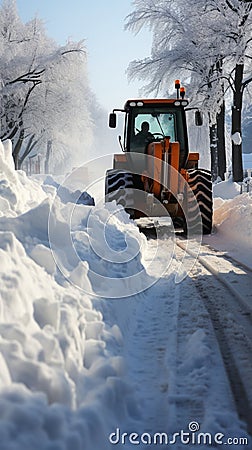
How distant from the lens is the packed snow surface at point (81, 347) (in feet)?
8.64

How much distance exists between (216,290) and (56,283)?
Answer: 2700 mm

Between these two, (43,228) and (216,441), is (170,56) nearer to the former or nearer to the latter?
(43,228)

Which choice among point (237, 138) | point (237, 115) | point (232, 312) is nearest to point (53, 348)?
point (232, 312)

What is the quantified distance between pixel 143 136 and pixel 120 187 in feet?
4.26

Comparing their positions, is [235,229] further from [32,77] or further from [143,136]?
[32,77]

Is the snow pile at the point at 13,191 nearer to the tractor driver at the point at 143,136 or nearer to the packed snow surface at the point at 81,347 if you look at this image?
the packed snow surface at the point at 81,347

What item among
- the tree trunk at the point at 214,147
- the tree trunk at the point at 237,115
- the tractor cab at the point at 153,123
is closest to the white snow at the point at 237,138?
the tree trunk at the point at 237,115

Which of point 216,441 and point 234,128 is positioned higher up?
point 234,128

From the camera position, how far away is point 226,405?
10.5 feet

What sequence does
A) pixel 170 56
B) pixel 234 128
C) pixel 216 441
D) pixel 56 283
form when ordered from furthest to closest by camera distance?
pixel 170 56 → pixel 234 128 → pixel 56 283 → pixel 216 441

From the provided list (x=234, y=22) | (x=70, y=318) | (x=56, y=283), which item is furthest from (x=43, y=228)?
(x=234, y=22)

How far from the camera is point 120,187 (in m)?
11.0

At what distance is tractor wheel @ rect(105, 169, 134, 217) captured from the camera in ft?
35.9

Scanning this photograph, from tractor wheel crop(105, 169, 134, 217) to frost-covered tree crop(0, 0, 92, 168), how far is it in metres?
13.7
